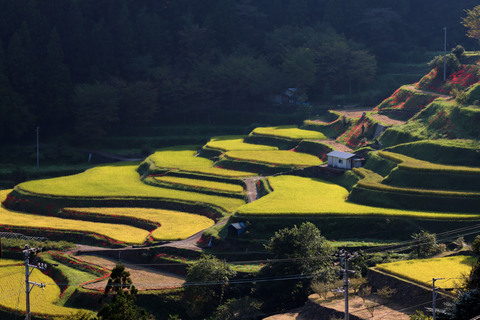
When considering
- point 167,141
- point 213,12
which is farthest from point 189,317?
point 213,12

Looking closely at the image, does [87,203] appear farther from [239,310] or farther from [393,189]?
[393,189]

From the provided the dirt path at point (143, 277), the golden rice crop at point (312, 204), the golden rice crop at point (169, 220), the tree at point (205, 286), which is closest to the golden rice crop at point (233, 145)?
the golden rice crop at point (312, 204)

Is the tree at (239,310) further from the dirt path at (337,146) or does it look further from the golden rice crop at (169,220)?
the dirt path at (337,146)

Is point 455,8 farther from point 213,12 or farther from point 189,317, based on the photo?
point 189,317

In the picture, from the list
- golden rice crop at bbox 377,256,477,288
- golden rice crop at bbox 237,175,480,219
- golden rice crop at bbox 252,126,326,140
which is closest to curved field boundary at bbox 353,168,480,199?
golden rice crop at bbox 237,175,480,219

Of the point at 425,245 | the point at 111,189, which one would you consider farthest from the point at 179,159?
the point at 425,245

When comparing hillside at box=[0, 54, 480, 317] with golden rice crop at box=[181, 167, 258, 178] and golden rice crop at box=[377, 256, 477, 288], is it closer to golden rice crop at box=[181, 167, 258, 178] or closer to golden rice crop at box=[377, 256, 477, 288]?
golden rice crop at box=[181, 167, 258, 178]
